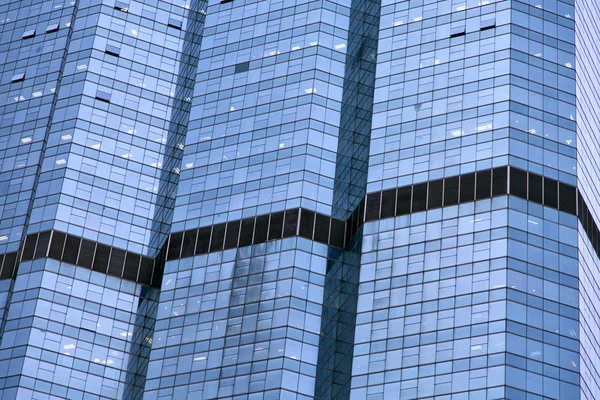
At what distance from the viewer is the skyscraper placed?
403ft

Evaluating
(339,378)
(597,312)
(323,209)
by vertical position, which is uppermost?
(323,209)

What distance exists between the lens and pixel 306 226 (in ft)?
443

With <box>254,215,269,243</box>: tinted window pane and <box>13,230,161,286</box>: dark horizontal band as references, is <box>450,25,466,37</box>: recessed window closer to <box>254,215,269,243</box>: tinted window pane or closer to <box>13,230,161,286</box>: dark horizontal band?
<box>254,215,269,243</box>: tinted window pane

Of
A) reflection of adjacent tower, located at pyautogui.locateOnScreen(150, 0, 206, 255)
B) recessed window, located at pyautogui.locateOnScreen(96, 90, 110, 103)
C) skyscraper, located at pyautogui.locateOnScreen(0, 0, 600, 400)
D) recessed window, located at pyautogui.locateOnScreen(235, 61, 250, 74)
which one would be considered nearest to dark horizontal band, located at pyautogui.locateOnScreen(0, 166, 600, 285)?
skyscraper, located at pyautogui.locateOnScreen(0, 0, 600, 400)

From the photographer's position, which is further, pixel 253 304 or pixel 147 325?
pixel 147 325

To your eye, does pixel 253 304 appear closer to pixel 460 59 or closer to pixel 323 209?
pixel 323 209

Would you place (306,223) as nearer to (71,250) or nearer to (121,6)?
(71,250)

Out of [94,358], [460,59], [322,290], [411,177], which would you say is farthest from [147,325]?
[460,59]

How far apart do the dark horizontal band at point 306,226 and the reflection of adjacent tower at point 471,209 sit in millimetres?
225

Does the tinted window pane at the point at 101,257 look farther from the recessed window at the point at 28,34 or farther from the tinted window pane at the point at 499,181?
the tinted window pane at the point at 499,181

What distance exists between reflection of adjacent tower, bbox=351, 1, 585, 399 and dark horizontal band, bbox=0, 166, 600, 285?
0.74ft

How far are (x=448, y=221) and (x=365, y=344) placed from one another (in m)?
14.8

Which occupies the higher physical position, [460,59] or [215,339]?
[460,59]

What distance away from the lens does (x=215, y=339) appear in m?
130
